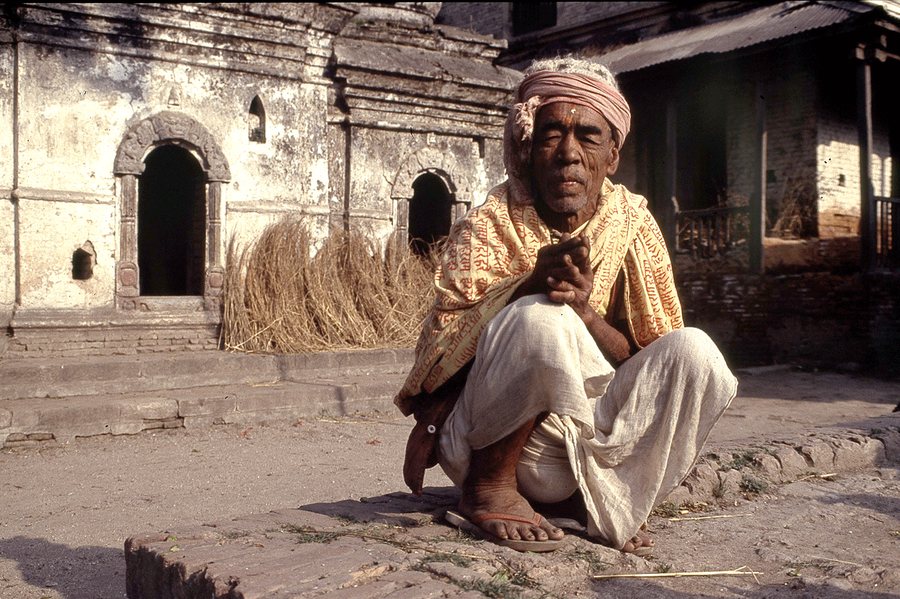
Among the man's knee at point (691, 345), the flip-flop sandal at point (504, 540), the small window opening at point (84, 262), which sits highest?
the small window opening at point (84, 262)

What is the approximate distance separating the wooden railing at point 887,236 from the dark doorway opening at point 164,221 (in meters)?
8.86

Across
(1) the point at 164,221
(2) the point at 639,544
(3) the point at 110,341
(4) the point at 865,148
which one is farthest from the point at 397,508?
(4) the point at 865,148

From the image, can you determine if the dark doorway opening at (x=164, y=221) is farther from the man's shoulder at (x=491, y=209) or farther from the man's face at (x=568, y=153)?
the man's face at (x=568, y=153)

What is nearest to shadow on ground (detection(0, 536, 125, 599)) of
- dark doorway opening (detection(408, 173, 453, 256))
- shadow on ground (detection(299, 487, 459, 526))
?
shadow on ground (detection(299, 487, 459, 526))

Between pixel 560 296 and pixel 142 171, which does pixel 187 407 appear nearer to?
pixel 142 171

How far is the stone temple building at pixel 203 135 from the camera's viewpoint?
780cm

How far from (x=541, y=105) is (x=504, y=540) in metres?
1.27

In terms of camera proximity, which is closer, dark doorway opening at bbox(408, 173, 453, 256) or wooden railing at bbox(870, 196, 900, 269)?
wooden railing at bbox(870, 196, 900, 269)

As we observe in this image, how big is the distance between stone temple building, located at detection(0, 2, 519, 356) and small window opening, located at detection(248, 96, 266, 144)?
0.02 meters

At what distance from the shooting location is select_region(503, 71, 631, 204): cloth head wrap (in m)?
2.58

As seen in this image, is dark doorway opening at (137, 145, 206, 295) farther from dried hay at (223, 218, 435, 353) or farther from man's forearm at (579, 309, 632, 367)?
man's forearm at (579, 309, 632, 367)

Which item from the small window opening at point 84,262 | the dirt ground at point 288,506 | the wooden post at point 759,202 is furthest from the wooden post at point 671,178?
the small window opening at point 84,262

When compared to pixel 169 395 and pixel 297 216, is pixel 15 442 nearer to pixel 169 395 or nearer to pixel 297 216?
pixel 169 395

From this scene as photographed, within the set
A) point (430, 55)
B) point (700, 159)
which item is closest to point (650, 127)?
point (700, 159)
